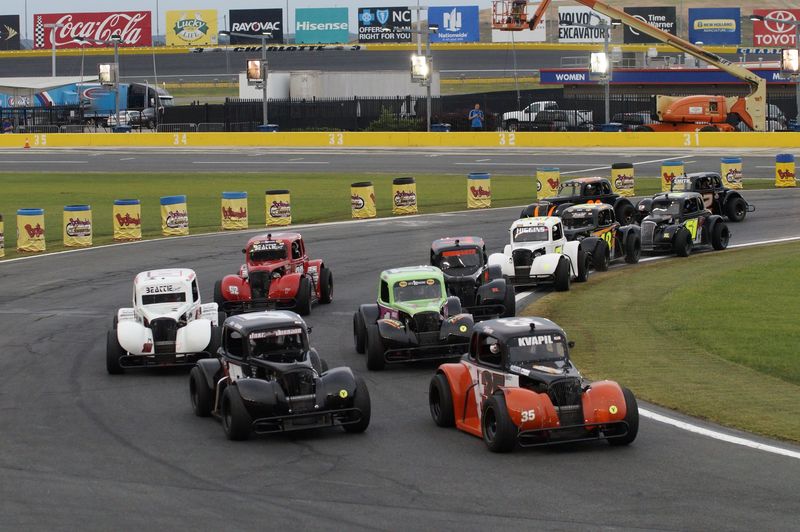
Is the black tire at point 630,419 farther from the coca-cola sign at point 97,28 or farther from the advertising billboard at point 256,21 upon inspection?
the coca-cola sign at point 97,28

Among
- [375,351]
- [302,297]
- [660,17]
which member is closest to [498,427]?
[375,351]

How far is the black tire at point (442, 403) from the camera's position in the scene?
16.4 meters

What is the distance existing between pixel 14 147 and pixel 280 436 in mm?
75237

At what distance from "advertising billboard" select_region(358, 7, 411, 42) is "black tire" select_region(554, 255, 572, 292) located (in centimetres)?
12476

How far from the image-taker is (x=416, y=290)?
845 inches

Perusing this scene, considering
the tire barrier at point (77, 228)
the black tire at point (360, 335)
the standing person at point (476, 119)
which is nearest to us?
the black tire at point (360, 335)

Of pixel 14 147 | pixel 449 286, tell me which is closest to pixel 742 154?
pixel 449 286

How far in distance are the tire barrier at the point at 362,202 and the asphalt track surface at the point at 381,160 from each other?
585 inches

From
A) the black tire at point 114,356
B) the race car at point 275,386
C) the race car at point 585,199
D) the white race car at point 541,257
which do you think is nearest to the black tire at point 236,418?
the race car at point 275,386

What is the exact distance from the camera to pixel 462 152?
239 ft

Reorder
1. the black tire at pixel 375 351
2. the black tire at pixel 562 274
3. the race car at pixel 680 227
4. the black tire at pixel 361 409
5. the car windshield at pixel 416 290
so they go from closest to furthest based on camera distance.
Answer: the black tire at pixel 361 409 < the black tire at pixel 375 351 < the car windshield at pixel 416 290 < the black tire at pixel 562 274 < the race car at pixel 680 227

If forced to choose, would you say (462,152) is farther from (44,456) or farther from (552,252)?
(44,456)

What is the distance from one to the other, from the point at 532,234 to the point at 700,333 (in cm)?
676

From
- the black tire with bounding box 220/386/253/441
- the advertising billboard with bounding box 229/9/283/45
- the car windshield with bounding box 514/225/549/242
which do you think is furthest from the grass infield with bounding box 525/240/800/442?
the advertising billboard with bounding box 229/9/283/45
